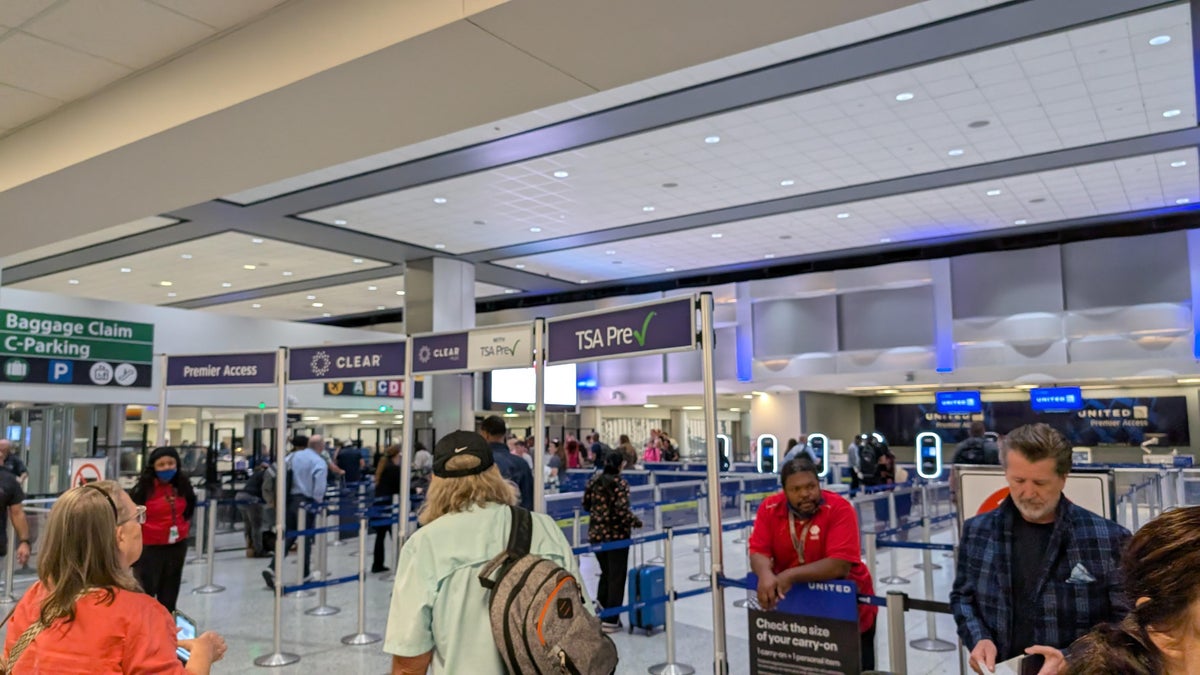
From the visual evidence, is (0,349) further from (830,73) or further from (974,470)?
(974,470)

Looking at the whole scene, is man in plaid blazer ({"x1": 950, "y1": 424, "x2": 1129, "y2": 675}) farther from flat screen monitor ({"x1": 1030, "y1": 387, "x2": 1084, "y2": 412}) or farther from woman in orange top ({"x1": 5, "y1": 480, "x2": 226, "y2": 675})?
flat screen monitor ({"x1": 1030, "y1": 387, "x2": 1084, "y2": 412})

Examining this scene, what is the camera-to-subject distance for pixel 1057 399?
828 inches

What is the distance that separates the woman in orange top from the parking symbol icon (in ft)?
45.7

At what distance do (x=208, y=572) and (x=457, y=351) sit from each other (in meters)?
5.05

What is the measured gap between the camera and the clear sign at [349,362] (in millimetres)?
6766

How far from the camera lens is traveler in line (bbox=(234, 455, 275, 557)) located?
1177cm

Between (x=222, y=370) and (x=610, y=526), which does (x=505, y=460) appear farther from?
(x=222, y=370)

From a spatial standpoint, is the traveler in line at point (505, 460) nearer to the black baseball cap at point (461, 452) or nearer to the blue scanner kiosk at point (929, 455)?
the black baseball cap at point (461, 452)

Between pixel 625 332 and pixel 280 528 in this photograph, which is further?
pixel 280 528

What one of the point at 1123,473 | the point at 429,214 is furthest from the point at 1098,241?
the point at 429,214

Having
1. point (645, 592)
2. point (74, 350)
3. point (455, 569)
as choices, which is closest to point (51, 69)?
point (455, 569)

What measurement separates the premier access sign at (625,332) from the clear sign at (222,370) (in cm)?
293

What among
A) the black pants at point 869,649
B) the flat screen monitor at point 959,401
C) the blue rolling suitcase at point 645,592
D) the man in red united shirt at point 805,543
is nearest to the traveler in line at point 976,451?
the blue rolling suitcase at point 645,592

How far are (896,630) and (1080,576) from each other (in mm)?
1276
